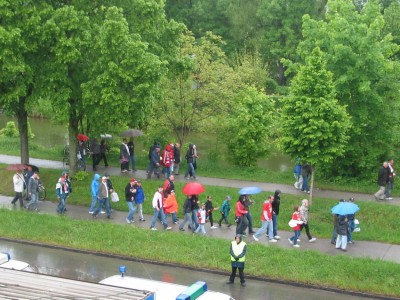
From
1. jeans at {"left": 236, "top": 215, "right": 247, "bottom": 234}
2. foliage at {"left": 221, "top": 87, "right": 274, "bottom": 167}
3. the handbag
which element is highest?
foliage at {"left": 221, "top": 87, "right": 274, "bottom": 167}

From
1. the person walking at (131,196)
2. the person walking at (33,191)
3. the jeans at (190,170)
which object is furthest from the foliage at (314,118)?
the person walking at (33,191)

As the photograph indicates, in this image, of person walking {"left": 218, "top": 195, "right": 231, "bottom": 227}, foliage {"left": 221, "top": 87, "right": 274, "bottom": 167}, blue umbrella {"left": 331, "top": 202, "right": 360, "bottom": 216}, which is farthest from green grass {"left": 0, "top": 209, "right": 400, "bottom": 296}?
foliage {"left": 221, "top": 87, "right": 274, "bottom": 167}

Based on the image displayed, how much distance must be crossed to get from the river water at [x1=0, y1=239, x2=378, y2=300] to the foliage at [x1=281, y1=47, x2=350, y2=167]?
5.80 meters

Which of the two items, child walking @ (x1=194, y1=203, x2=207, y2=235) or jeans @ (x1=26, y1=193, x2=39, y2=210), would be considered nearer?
child walking @ (x1=194, y1=203, x2=207, y2=235)

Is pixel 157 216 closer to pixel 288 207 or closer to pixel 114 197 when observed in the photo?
pixel 114 197

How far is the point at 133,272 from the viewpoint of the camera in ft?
53.5

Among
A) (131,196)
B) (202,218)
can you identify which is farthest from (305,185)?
(131,196)

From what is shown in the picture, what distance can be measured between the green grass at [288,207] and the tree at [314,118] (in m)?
1.81

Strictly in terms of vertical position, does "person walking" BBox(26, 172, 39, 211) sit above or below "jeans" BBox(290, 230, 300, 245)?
above

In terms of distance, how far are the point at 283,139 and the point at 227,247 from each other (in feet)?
15.4

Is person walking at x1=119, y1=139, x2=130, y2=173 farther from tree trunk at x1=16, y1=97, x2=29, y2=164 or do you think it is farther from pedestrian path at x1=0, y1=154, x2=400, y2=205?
tree trunk at x1=16, y1=97, x2=29, y2=164

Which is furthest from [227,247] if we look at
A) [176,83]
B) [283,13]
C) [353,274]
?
[283,13]

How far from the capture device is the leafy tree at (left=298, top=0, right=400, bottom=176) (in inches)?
→ 877

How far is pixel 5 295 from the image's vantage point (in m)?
8.59
